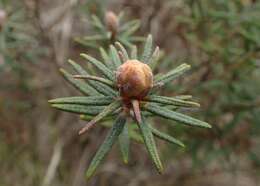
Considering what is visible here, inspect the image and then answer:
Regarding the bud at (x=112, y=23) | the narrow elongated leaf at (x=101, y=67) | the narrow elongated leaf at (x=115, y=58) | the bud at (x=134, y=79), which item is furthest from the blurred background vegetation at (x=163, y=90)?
the bud at (x=134, y=79)

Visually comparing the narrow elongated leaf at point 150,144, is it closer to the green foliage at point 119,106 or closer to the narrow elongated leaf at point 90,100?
the green foliage at point 119,106

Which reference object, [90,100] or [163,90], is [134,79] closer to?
[90,100]

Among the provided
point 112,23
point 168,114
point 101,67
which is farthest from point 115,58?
point 112,23

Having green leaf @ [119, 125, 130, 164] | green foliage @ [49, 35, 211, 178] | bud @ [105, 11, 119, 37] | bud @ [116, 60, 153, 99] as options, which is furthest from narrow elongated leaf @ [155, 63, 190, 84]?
bud @ [105, 11, 119, 37]

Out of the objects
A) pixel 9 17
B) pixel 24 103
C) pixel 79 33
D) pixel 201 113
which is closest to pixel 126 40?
pixel 9 17

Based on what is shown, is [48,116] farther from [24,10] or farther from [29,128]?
[24,10]
